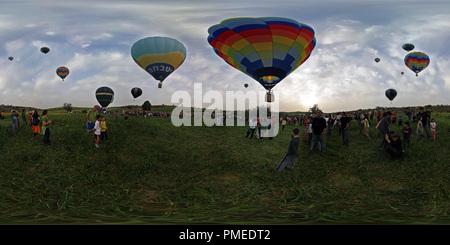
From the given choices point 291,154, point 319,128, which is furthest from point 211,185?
point 319,128

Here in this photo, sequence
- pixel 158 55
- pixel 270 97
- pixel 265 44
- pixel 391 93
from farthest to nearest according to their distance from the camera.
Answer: pixel 391 93, pixel 158 55, pixel 270 97, pixel 265 44

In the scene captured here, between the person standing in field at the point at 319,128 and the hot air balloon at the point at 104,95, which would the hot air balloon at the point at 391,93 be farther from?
the hot air balloon at the point at 104,95

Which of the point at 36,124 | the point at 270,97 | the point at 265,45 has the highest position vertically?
the point at 265,45

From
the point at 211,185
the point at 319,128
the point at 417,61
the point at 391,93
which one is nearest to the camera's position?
the point at 211,185

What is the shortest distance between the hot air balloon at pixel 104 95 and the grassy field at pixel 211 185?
80.7 ft

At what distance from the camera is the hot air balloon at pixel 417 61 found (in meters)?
34.7

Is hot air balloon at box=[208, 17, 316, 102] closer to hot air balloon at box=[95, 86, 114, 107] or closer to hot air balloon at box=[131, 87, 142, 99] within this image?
hot air balloon at box=[95, 86, 114, 107]

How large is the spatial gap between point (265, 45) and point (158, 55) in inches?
599

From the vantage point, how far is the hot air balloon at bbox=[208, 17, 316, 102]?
13.4m

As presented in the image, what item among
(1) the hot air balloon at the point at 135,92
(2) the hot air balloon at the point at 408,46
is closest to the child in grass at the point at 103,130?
(1) the hot air balloon at the point at 135,92

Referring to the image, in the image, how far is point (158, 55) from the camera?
2541cm

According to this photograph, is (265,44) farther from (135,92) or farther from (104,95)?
(135,92)

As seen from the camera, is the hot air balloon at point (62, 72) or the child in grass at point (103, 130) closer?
the child in grass at point (103, 130)

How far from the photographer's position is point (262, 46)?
1423cm
